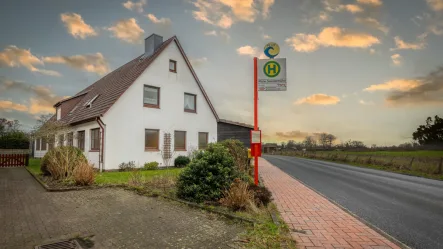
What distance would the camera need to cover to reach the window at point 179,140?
1858cm

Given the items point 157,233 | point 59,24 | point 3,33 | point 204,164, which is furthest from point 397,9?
point 3,33

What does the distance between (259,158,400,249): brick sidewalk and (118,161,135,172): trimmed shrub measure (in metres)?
10.7

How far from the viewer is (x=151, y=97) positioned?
17.5m

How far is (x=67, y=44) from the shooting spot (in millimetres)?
16109

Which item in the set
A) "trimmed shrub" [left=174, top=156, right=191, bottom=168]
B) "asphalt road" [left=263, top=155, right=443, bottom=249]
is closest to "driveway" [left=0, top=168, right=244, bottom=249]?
"asphalt road" [left=263, top=155, right=443, bottom=249]

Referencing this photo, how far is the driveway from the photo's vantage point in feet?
13.5

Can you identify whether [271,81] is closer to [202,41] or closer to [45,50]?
[202,41]

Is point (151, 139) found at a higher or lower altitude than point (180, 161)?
higher

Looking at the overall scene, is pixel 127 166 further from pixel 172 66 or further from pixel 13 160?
pixel 13 160

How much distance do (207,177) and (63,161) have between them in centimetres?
719

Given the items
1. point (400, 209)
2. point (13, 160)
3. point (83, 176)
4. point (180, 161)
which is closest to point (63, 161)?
point (83, 176)

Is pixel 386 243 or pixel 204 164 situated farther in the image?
pixel 204 164

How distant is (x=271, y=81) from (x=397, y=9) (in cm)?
727

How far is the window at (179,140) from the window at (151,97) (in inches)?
104
